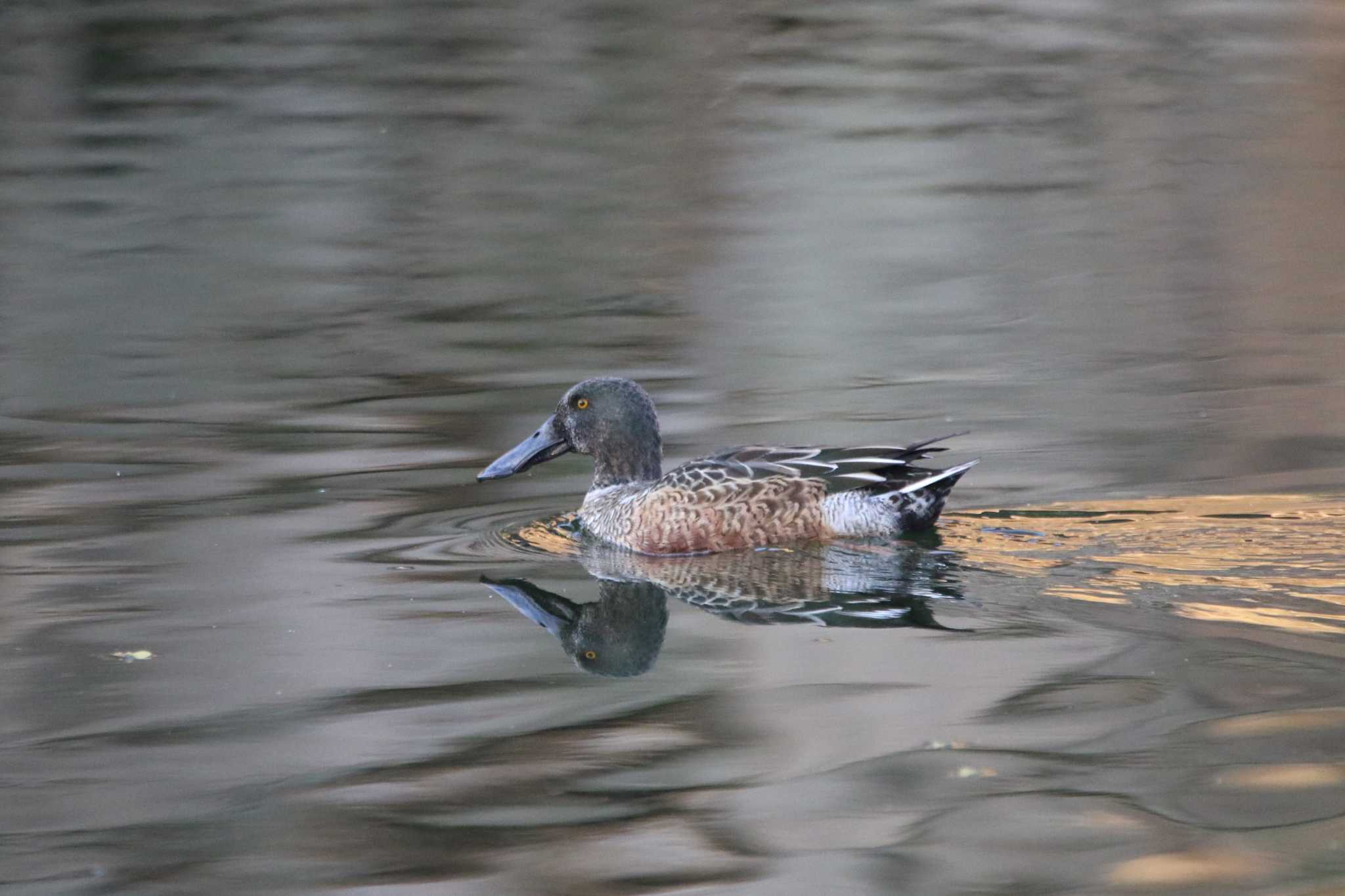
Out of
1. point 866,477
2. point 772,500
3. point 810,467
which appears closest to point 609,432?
point 772,500

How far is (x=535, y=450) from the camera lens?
9.34 m

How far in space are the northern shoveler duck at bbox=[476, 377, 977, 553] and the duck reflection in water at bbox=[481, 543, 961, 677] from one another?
0.08 meters

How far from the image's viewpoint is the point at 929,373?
11844 mm

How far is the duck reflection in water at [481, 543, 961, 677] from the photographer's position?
720cm

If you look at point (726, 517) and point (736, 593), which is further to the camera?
point (726, 517)

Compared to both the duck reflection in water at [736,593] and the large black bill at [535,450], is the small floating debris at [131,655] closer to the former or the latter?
the duck reflection in water at [736,593]

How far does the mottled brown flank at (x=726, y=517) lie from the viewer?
8.41m

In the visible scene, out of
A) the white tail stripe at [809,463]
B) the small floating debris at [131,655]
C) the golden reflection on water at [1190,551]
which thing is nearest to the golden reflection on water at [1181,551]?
the golden reflection on water at [1190,551]

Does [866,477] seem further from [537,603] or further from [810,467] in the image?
[537,603]

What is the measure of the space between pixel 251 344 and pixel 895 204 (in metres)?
7.45

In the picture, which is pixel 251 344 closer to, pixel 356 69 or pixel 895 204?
pixel 895 204

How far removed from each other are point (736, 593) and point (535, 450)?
1.88 meters

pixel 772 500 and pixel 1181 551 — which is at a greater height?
pixel 772 500

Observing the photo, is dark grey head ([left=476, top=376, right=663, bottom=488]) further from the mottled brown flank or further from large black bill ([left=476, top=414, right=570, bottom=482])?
the mottled brown flank
